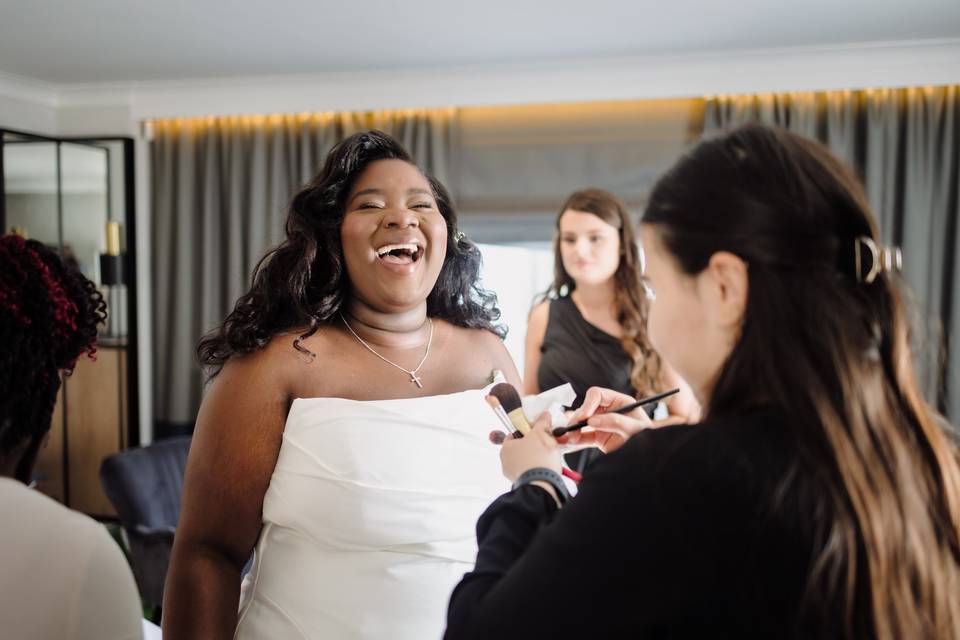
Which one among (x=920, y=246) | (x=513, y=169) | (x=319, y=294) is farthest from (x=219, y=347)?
(x=920, y=246)

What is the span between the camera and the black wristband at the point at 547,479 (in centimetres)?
103

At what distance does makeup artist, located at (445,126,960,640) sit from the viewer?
Answer: 75 cm

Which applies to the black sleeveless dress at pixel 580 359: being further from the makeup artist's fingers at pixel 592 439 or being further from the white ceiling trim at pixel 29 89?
the white ceiling trim at pixel 29 89

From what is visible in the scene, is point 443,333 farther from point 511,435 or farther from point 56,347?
point 56,347

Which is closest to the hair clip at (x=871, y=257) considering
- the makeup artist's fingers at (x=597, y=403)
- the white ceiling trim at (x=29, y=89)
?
the makeup artist's fingers at (x=597, y=403)

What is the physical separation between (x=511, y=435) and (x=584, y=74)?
337 cm

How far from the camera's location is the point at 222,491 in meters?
1.35

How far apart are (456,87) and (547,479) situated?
3657 millimetres

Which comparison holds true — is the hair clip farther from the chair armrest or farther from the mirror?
the mirror

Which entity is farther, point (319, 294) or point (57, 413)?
point (57, 413)

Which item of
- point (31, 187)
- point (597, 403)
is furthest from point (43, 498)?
point (31, 187)

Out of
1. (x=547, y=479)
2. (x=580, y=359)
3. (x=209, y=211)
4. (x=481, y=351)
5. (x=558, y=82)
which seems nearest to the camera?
(x=547, y=479)

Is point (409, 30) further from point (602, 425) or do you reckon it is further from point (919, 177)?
point (602, 425)

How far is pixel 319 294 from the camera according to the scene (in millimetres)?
1509
